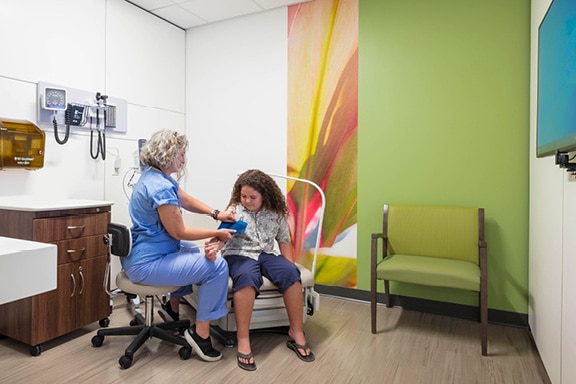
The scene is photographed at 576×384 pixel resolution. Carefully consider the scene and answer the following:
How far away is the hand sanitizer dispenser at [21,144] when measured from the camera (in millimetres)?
2373

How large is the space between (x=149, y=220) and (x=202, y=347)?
0.78 metres

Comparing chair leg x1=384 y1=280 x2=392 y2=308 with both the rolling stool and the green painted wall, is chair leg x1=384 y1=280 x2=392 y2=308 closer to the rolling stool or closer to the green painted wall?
the green painted wall

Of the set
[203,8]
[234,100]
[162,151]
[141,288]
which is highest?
[203,8]

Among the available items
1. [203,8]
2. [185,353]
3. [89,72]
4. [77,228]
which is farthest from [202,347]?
[203,8]

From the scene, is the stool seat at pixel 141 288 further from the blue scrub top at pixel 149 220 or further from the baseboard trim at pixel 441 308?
the baseboard trim at pixel 441 308

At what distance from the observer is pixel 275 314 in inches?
97.2

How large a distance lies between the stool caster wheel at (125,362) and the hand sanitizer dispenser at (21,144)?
1413mm

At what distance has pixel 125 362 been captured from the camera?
205cm

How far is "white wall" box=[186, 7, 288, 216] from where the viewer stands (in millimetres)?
3484

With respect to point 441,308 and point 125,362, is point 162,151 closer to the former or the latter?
point 125,362

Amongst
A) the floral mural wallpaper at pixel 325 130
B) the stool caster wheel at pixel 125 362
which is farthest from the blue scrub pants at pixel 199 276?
the floral mural wallpaper at pixel 325 130

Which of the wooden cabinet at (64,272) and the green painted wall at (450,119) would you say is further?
the green painted wall at (450,119)

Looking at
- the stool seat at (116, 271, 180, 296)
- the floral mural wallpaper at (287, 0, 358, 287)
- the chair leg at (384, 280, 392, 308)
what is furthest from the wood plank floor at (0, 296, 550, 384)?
the floral mural wallpaper at (287, 0, 358, 287)

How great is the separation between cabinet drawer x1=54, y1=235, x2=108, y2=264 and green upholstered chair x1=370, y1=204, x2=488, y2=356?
1837 mm
